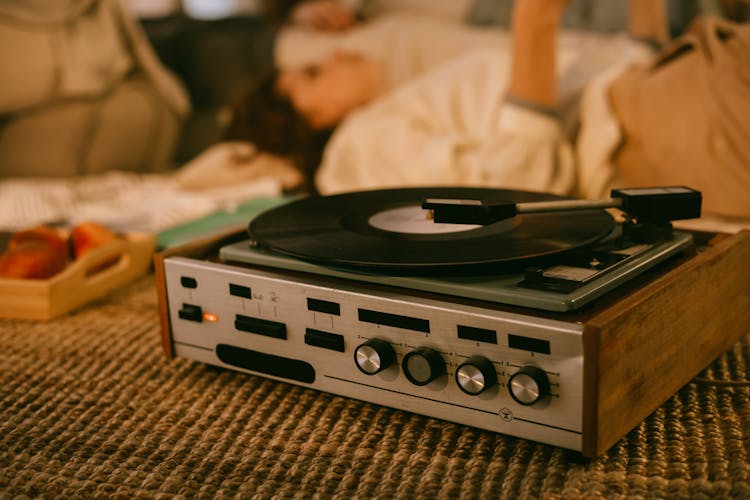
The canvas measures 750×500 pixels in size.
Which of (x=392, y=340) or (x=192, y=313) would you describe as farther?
(x=192, y=313)

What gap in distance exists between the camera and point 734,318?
85 cm

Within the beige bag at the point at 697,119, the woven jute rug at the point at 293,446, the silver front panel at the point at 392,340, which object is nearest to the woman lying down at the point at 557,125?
the beige bag at the point at 697,119

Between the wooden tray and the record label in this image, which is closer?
the record label

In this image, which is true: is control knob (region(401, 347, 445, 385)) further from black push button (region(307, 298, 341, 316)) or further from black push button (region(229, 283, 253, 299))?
black push button (region(229, 283, 253, 299))

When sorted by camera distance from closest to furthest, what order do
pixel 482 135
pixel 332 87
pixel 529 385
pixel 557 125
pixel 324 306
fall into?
1. pixel 529 385
2. pixel 324 306
3. pixel 557 125
4. pixel 482 135
5. pixel 332 87

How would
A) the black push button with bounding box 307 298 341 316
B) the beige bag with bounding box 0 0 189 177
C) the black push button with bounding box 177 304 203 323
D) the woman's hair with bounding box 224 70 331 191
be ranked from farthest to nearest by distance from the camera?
the woman's hair with bounding box 224 70 331 191
the beige bag with bounding box 0 0 189 177
the black push button with bounding box 177 304 203 323
the black push button with bounding box 307 298 341 316

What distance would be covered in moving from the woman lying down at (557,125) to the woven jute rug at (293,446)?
41cm

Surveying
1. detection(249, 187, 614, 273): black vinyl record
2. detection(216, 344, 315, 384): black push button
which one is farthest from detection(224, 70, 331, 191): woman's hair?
detection(216, 344, 315, 384): black push button

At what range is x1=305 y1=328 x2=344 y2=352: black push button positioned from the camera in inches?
28.8

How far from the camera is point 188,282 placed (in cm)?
83

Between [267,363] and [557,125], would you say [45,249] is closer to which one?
[267,363]

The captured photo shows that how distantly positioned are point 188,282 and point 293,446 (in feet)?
0.72

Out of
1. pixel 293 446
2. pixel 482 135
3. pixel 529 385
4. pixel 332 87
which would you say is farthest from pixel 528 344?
pixel 332 87

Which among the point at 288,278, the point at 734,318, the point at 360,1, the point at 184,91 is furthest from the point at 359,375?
the point at 360,1
